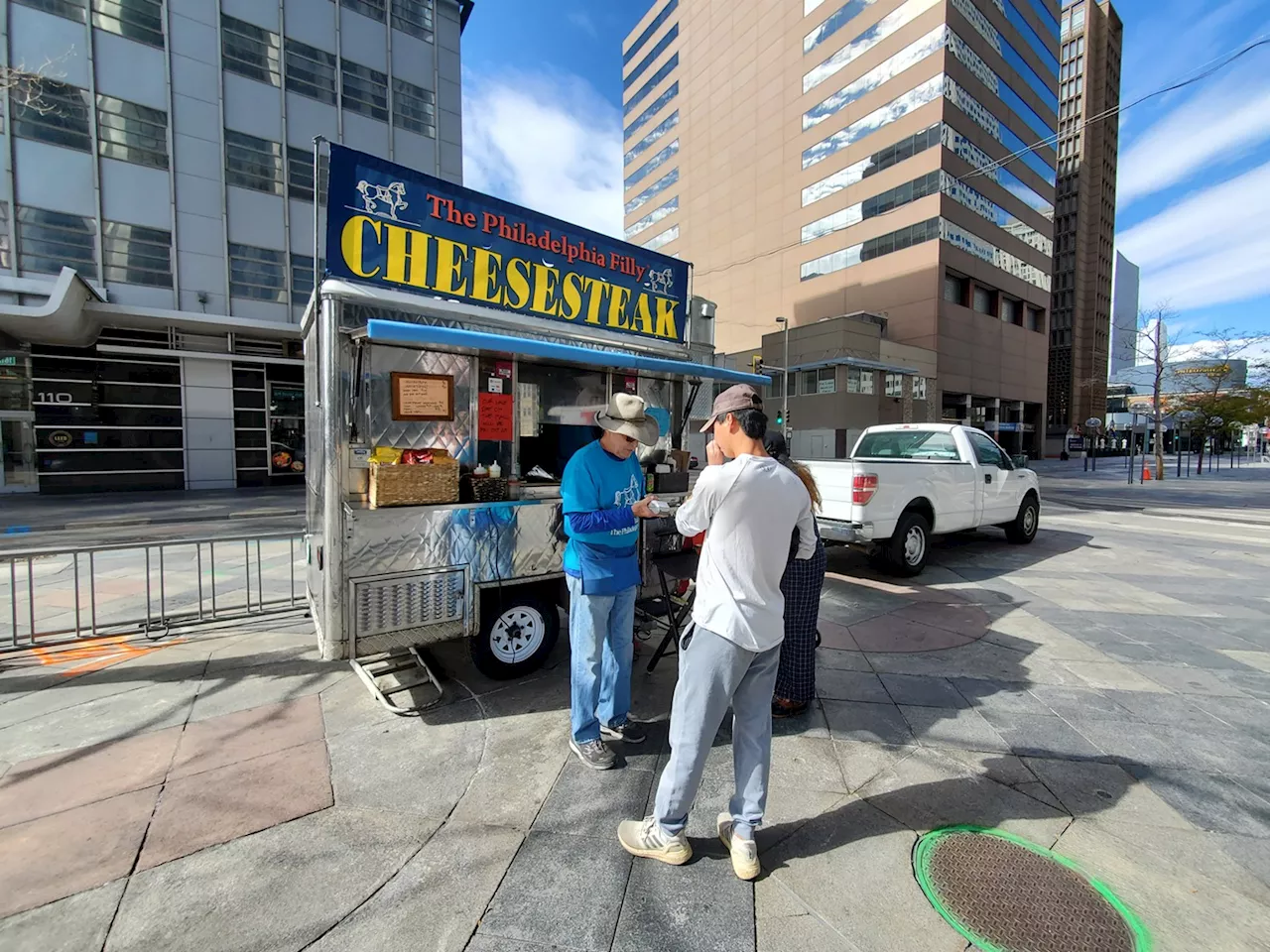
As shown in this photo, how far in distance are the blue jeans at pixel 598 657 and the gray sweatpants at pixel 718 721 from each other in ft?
2.75

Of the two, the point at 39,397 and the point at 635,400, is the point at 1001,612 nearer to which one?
the point at 635,400

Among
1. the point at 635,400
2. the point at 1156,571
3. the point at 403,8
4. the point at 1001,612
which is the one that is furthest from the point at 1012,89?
the point at 635,400

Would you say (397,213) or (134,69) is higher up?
(134,69)

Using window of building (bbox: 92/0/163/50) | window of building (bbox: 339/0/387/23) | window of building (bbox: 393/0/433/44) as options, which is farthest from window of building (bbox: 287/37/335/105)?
window of building (bbox: 92/0/163/50)

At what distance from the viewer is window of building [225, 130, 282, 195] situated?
17.4 meters

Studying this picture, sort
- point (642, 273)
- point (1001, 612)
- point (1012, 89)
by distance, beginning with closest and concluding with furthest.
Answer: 1. point (1001, 612)
2. point (642, 273)
3. point (1012, 89)

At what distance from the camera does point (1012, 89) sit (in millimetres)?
40906

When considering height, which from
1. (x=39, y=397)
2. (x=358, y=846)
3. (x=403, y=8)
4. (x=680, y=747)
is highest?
(x=403, y=8)

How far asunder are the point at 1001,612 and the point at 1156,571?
364 centimetres

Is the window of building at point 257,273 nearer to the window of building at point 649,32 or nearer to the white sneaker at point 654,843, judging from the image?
the white sneaker at point 654,843

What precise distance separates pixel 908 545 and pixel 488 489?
18.2ft

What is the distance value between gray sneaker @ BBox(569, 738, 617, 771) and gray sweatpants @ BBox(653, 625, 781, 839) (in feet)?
2.44

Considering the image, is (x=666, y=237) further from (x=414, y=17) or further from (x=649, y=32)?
(x=414, y=17)

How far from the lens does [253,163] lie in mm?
17766
